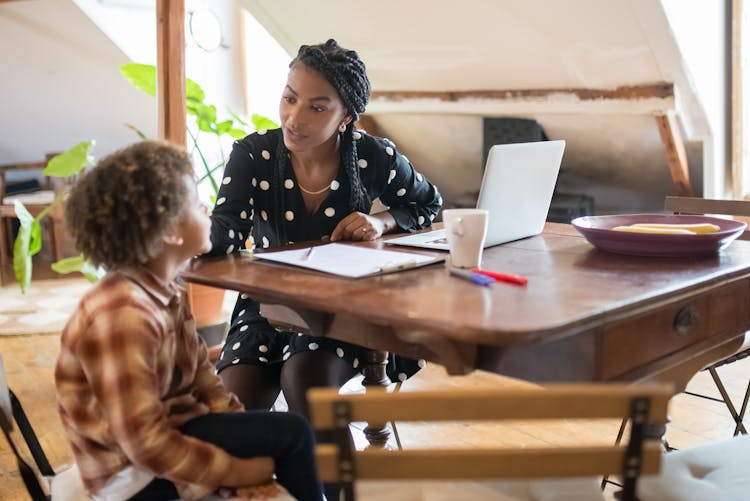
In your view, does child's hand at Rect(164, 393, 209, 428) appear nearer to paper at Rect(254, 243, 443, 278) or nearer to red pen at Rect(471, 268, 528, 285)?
paper at Rect(254, 243, 443, 278)

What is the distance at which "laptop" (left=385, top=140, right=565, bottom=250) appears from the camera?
1.59 metres

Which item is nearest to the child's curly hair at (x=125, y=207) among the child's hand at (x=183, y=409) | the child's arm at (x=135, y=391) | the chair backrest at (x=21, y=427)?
the child's arm at (x=135, y=391)

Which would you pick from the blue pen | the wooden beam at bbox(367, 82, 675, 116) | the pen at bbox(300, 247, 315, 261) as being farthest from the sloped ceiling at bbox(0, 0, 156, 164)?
the blue pen

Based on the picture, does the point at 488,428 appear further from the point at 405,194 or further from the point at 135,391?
the point at 135,391

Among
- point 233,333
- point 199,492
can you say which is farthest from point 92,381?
point 233,333

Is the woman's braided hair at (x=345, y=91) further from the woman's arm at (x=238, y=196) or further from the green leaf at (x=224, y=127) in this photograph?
the green leaf at (x=224, y=127)

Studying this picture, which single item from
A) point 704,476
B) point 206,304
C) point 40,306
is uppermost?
point 704,476

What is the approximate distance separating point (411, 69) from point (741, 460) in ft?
8.92

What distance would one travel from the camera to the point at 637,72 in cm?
317

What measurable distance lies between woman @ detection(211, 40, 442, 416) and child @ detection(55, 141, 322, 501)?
1.36 ft

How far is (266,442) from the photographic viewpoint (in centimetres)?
124

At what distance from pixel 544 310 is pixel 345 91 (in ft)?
2.97

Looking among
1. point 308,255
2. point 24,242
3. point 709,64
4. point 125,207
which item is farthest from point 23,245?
point 709,64

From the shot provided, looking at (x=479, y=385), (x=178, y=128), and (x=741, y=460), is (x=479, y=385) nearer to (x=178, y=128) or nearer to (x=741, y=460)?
(x=178, y=128)
